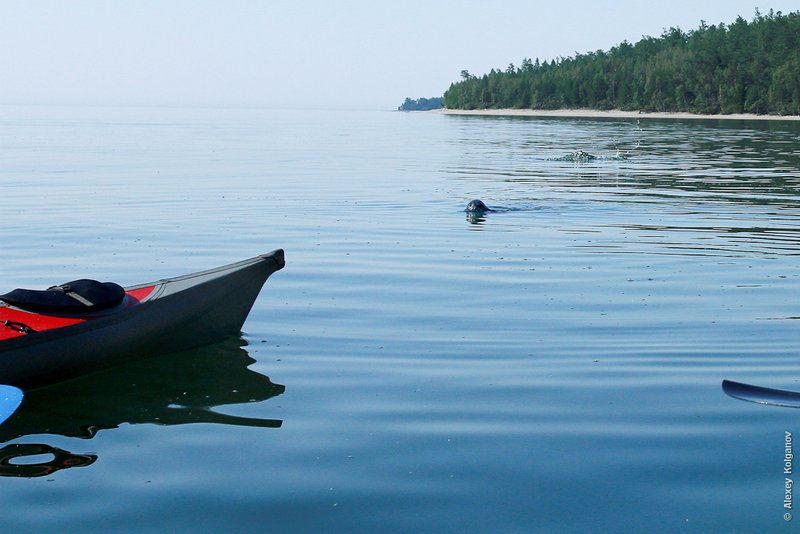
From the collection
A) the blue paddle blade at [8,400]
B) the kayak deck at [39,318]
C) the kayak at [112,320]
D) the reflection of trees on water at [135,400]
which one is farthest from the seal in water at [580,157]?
the blue paddle blade at [8,400]

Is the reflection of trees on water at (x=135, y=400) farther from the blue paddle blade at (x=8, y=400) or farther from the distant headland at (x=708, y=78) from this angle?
the distant headland at (x=708, y=78)

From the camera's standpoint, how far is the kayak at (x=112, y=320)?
8.35m

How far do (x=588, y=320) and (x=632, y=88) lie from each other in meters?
163

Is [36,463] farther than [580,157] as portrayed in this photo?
No

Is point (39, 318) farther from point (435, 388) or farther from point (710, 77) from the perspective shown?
point (710, 77)

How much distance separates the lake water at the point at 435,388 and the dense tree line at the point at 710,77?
12476cm

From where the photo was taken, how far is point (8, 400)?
7.52 metres

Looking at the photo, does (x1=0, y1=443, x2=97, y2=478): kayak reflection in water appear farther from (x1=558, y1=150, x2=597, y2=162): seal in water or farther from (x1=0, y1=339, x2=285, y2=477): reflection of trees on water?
(x1=558, y1=150, x2=597, y2=162): seal in water

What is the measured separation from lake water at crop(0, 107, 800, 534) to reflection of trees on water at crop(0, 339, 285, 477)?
0.10ft

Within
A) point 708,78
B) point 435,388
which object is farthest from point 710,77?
point 435,388

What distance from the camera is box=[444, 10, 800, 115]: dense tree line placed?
133750 millimetres

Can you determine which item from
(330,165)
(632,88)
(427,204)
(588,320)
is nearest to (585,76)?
(632,88)

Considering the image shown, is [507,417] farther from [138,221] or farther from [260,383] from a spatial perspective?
[138,221]

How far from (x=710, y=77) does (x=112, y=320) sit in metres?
150
